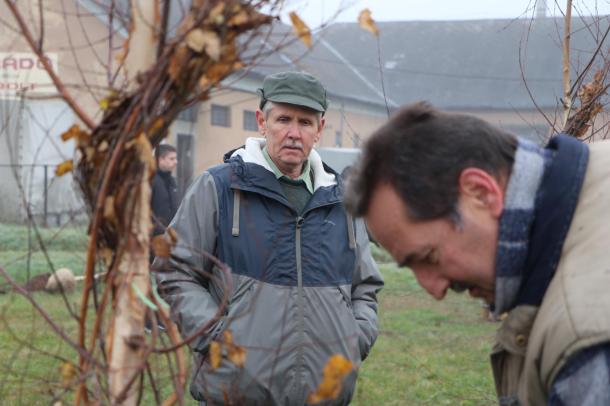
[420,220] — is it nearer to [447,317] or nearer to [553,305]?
[553,305]

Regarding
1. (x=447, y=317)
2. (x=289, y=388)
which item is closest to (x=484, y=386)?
(x=447, y=317)

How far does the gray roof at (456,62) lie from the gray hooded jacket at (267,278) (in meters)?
33.6

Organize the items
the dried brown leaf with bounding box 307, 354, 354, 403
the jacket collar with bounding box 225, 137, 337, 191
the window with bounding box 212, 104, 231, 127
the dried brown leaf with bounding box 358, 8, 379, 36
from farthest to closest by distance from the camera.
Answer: the window with bounding box 212, 104, 231, 127 < the jacket collar with bounding box 225, 137, 337, 191 < the dried brown leaf with bounding box 358, 8, 379, 36 < the dried brown leaf with bounding box 307, 354, 354, 403

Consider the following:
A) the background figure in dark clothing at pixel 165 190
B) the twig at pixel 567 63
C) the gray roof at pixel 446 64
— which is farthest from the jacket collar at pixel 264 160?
the gray roof at pixel 446 64

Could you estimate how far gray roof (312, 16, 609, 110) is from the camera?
38.8m

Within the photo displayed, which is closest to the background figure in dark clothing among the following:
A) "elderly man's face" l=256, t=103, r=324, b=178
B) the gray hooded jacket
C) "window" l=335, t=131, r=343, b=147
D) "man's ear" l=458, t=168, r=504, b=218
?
"elderly man's face" l=256, t=103, r=324, b=178

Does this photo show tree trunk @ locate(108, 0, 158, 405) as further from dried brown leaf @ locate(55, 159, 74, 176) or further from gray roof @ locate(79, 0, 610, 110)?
gray roof @ locate(79, 0, 610, 110)

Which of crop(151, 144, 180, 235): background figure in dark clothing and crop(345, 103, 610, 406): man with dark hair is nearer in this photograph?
crop(345, 103, 610, 406): man with dark hair

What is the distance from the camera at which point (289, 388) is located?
3484 mm

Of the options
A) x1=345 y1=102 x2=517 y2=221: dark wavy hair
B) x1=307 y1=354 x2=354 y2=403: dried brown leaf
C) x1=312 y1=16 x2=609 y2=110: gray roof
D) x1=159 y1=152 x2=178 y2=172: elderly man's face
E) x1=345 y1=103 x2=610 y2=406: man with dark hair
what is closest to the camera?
x1=345 y1=103 x2=610 y2=406: man with dark hair

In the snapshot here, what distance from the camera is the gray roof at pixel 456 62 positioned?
38.8 metres

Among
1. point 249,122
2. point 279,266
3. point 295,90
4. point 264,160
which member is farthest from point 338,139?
point 279,266

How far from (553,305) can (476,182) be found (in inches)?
11.9

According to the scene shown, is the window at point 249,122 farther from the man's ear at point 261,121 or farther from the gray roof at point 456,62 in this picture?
the man's ear at point 261,121
